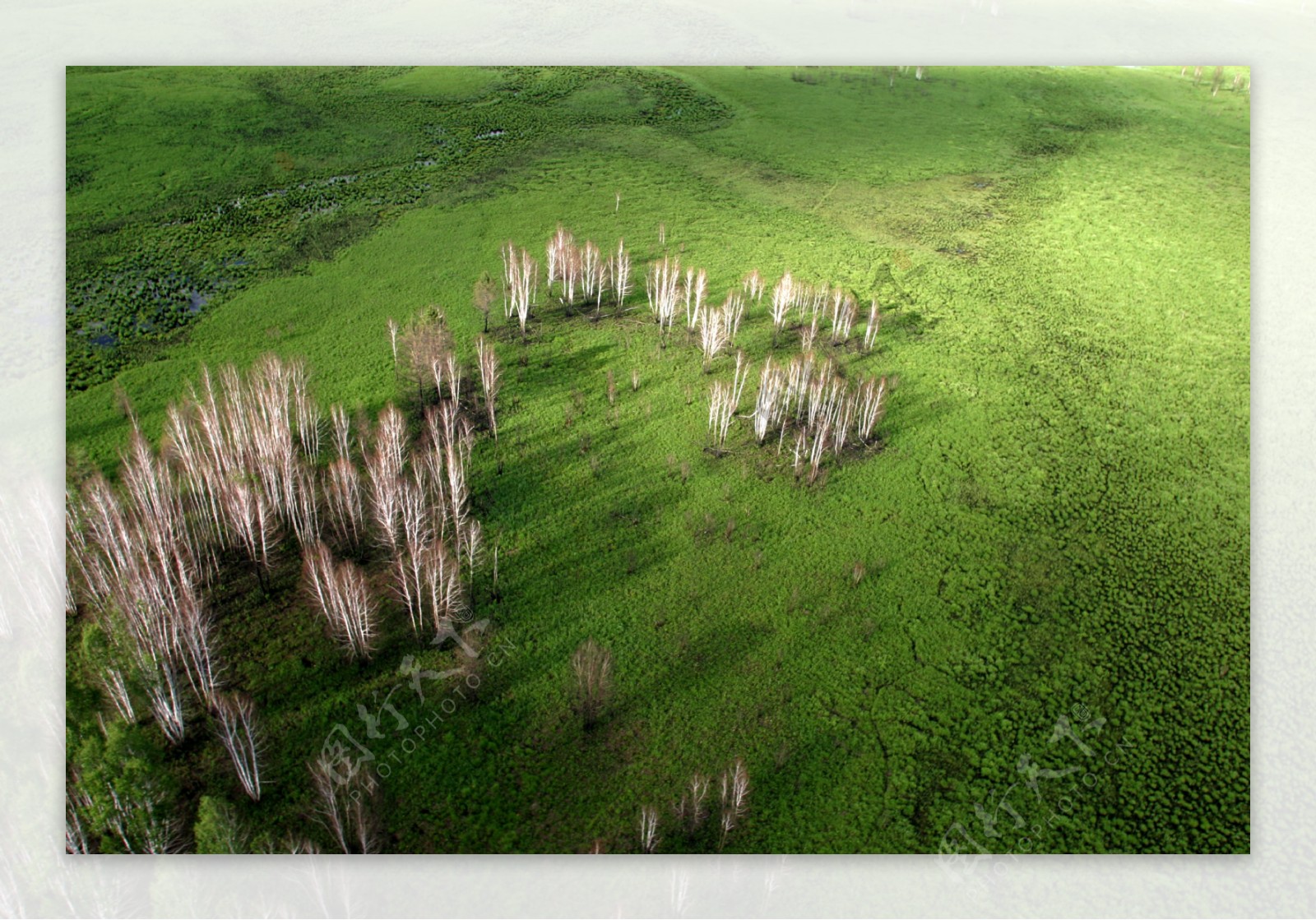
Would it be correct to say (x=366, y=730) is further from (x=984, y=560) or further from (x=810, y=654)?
(x=984, y=560)

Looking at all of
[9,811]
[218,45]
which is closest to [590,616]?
[9,811]

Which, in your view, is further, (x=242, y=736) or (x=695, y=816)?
A: (x=242, y=736)

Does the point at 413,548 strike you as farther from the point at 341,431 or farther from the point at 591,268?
the point at 591,268

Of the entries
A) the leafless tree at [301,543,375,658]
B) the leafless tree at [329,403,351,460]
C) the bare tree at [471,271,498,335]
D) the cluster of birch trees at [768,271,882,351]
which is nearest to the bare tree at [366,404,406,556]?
the leafless tree at [329,403,351,460]

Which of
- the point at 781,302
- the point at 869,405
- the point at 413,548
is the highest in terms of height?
the point at 781,302

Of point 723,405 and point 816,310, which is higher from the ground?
point 816,310

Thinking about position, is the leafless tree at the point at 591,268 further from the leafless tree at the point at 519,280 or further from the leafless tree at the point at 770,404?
the leafless tree at the point at 770,404

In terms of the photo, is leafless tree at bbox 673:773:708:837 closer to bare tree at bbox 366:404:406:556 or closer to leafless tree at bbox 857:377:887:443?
bare tree at bbox 366:404:406:556

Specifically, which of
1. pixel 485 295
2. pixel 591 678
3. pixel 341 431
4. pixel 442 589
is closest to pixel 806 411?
pixel 591 678
